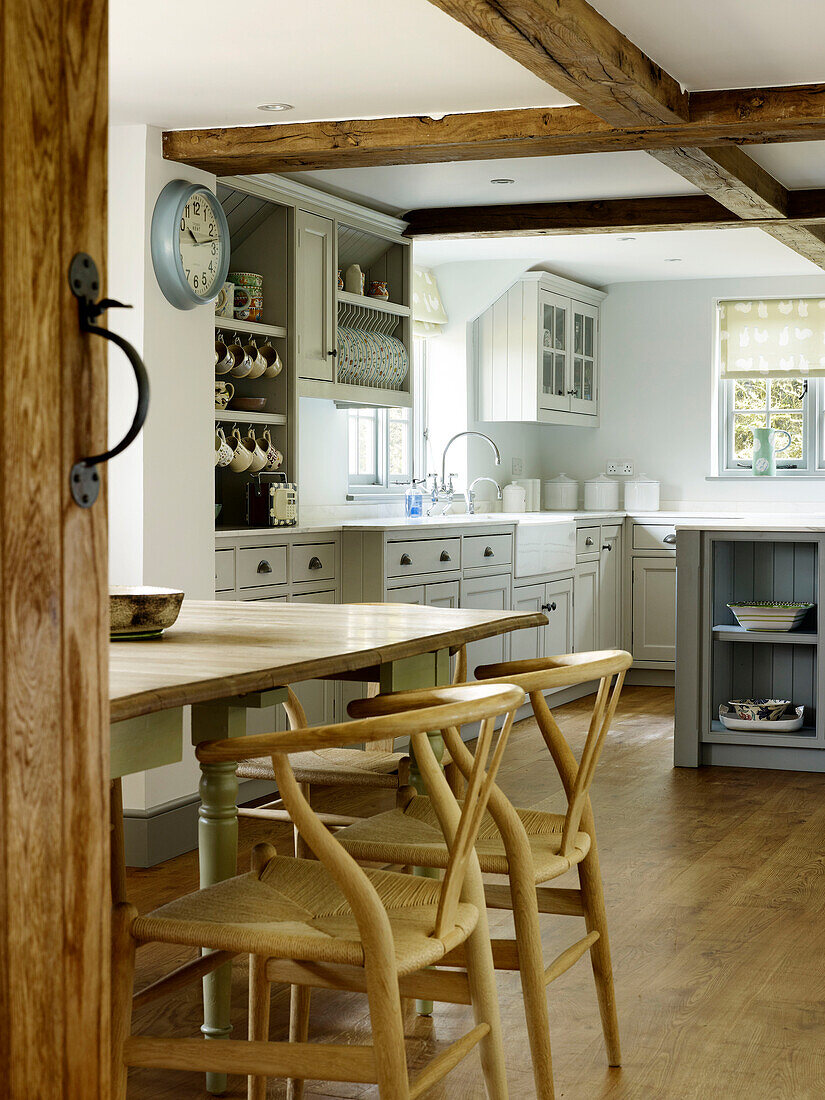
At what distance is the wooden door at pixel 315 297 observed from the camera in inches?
197

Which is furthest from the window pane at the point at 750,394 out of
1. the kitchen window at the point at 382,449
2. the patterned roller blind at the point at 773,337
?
the kitchen window at the point at 382,449

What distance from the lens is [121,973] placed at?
178 centimetres

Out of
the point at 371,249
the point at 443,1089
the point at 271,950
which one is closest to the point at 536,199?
the point at 371,249

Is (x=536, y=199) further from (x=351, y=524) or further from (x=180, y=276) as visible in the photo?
(x=180, y=276)

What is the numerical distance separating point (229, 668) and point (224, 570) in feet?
8.39

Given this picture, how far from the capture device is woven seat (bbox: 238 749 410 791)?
2.88m

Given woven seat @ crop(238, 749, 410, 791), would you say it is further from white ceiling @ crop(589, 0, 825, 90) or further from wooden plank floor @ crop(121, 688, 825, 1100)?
white ceiling @ crop(589, 0, 825, 90)

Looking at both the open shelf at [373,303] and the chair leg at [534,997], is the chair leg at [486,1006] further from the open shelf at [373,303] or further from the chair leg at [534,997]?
the open shelf at [373,303]

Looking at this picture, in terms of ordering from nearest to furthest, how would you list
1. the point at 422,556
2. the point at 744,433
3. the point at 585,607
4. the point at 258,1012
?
1. the point at 258,1012
2. the point at 422,556
3. the point at 585,607
4. the point at 744,433

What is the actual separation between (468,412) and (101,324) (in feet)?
20.5

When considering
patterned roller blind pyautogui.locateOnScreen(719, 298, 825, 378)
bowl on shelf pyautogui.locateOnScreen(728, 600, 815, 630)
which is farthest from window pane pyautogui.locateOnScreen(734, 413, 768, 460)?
bowl on shelf pyautogui.locateOnScreen(728, 600, 815, 630)

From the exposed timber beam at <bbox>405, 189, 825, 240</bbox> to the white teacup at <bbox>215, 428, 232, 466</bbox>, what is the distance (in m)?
Result: 1.68

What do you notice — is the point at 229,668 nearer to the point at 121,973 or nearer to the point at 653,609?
the point at 121,973

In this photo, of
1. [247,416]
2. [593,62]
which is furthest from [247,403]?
[593,62]
